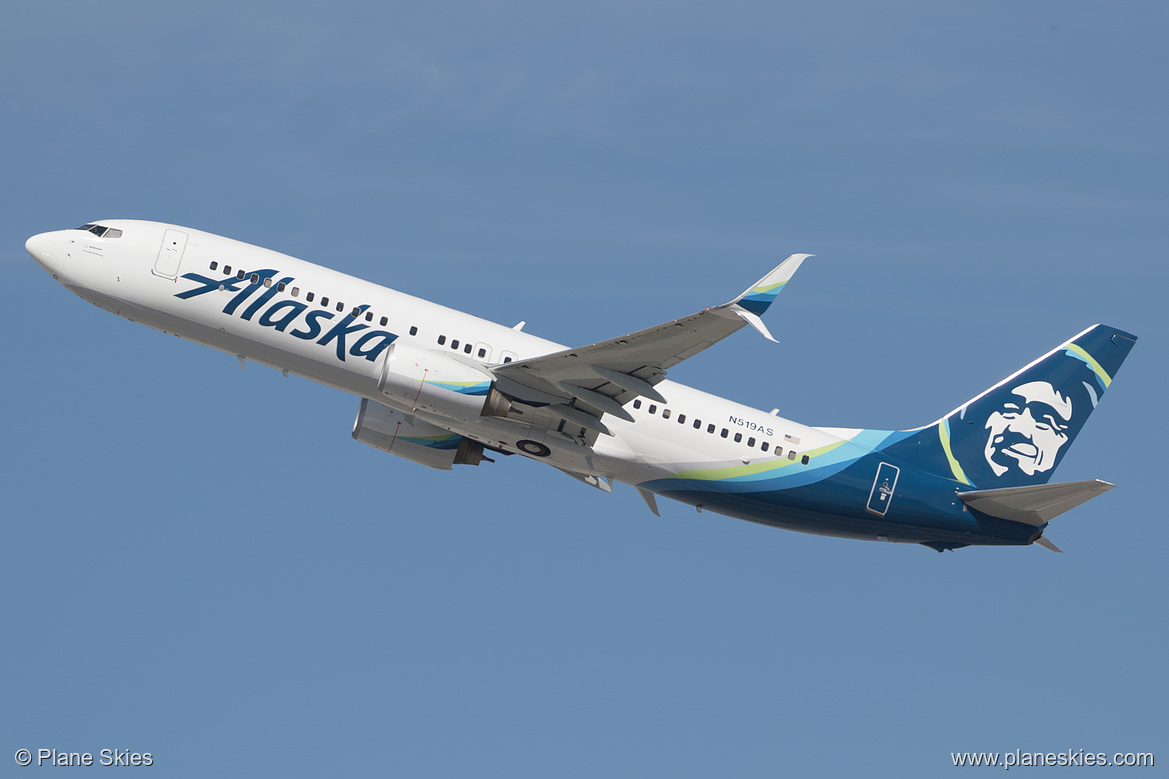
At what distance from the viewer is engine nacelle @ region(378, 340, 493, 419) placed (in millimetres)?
36375

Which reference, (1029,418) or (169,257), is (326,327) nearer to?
(169,257)

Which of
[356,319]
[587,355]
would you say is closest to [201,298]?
[356,319]

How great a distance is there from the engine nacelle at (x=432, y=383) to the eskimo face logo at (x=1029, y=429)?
18374 mm

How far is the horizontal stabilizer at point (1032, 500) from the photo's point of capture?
3747cm

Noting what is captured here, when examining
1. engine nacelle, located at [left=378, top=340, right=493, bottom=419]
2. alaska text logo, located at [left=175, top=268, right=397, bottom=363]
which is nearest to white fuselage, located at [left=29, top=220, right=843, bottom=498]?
alaska text logo, located at [left=175, top=268, right=397, bottom=363]

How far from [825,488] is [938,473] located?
14.3ft

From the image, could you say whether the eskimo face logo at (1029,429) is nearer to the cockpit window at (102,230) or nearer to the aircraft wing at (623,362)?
the aircraft wing at (623,362)

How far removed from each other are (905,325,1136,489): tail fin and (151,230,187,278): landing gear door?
25259mm

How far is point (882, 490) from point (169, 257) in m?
24.6

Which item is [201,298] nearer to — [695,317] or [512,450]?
[512,450]

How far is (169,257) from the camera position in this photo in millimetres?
38469

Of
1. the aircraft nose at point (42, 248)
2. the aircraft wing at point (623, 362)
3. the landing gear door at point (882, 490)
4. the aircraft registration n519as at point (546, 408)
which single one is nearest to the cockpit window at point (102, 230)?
the aircraft registration n519as at point (546, 408)

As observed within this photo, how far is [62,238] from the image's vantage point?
39219mm

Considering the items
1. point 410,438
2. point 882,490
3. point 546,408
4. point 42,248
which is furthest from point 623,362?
point 42,248
